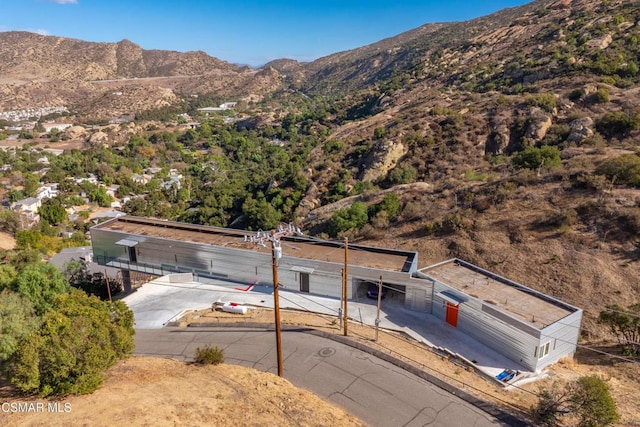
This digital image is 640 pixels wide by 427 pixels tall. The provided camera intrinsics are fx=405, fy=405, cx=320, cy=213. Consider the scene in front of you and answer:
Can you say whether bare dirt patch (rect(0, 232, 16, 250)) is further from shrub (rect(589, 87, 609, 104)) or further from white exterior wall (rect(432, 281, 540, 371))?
shrub (rect(589, 87, 609, 104))

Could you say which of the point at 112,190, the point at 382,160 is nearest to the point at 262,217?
the point at 382,160

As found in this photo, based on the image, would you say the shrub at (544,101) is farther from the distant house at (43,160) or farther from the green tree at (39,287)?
the distant house at (43,160)

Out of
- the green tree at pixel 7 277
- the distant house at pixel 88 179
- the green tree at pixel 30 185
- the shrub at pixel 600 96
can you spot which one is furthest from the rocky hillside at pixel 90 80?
the shrub at pixel 600 96

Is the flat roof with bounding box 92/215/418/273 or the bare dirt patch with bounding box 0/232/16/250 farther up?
the flat roof with bounding box 92/215/418/273

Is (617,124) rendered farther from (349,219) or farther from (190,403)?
(190,403)

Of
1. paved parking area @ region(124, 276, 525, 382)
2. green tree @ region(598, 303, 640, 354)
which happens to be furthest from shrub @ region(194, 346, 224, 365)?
green tree @ region(598, 303, 640, 354)

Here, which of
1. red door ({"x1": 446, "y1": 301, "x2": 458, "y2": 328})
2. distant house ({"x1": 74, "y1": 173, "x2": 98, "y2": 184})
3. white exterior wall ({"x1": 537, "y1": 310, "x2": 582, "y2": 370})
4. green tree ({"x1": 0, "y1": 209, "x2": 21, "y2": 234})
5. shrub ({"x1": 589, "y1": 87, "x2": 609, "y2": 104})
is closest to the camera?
white exterior wall ({"x1": 537, "y1": 310, "x2": 582, "y2": 370})

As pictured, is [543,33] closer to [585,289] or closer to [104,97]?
[585,289]
